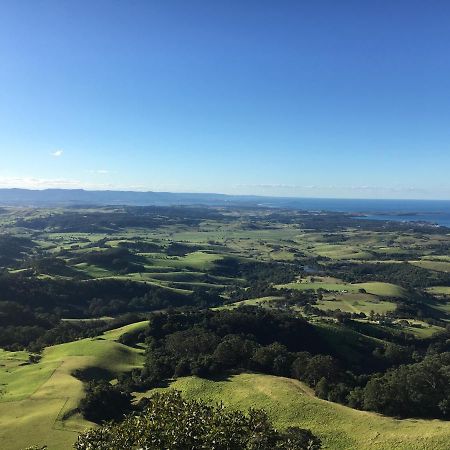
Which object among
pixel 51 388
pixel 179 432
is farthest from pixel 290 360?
pixel 179 432

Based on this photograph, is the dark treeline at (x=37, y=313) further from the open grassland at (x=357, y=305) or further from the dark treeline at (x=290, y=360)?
the open grassland at (x=357, y=305)

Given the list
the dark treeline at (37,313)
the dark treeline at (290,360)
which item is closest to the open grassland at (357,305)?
the dark treeline at (290,360)

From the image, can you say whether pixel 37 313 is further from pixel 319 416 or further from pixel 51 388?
pixel 319 416

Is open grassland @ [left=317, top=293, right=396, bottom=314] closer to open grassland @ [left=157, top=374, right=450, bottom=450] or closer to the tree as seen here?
open grassland @ [left=157, top=374, right=450, bottom=450]

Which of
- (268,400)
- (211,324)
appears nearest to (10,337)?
(211,324)

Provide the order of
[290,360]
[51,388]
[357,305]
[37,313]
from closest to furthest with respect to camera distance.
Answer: [51,388] < [290,360] < [37,313] < [357,305]

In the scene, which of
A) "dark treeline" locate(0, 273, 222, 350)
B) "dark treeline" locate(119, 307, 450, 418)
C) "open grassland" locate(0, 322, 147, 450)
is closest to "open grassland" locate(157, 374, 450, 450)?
"dark treeline" locate(119, 307, 450, 418)
